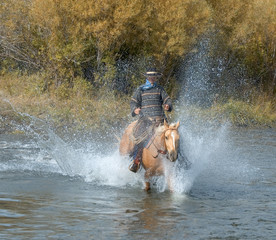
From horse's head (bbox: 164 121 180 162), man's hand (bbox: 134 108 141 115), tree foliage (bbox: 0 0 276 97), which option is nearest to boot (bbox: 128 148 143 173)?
man's hand (bbox: 134 108 141 115)

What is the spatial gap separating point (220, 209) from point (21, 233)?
11.6 ft

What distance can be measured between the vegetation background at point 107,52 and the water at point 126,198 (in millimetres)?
8900

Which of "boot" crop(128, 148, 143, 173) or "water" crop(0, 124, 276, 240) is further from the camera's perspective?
"boot" crop(128, 148, 143, 173)

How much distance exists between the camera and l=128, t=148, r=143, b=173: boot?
1044 centimetres

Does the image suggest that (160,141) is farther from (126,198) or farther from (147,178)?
(126,198)

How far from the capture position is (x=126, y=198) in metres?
10.1

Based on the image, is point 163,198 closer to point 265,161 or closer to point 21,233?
point 21,233

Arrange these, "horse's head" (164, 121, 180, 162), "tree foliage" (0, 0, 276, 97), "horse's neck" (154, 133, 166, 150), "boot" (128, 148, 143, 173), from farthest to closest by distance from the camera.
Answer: "tree foliage" (0, 0, 276, 97), "boot" (128, 148, 143, 173), "horse's neck" (154, 133, 166, 150), "horse's head" (164, 121, 180, 162)

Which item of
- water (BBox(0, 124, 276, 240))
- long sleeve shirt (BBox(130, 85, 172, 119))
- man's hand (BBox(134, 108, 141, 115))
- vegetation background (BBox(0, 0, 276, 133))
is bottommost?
water (BBox(0, 124, 276, 240))

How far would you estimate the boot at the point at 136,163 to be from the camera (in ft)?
34.2

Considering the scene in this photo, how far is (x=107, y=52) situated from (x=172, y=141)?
1904 cm

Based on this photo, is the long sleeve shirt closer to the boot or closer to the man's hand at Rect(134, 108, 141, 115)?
the man's hand at Rect(134, 108, 141, 115)

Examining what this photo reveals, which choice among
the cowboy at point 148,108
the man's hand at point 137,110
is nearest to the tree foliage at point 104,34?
the cowboy at point 148,108

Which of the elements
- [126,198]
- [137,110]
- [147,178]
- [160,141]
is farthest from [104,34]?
[126,198]
